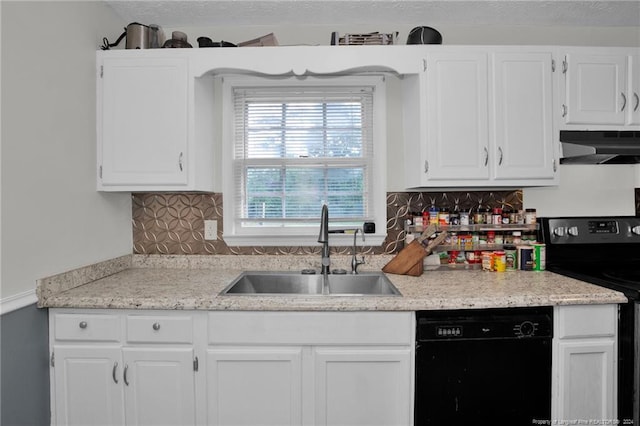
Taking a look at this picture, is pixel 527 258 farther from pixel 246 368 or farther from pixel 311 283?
pixel 246 368

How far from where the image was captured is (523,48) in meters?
2.04

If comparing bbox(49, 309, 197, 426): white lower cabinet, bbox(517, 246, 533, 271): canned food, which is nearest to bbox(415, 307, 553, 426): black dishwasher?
bbox(517, 246, 533, 271): canned food

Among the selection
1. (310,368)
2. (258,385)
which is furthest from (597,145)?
(258,385)

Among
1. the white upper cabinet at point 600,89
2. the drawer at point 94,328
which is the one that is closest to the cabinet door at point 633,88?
the white upper cabinet at point 600,89

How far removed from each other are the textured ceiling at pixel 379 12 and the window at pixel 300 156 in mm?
418

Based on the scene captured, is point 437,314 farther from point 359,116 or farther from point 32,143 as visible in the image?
point 32,143

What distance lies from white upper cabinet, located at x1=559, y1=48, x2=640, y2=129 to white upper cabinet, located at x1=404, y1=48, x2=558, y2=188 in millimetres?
134

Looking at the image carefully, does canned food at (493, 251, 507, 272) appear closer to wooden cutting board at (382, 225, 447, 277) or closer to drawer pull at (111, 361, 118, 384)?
wooden cutting board at (382, 225, 447, 277)

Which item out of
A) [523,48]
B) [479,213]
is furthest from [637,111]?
[479,213]

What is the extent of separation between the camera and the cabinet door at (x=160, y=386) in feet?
5.49

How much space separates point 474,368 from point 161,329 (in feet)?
4.58

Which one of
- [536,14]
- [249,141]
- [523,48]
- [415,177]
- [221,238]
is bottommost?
[221,238]

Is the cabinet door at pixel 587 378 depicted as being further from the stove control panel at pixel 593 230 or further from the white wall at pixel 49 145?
the white wall at pixel 49 145

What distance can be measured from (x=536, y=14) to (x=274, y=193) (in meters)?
1.93
